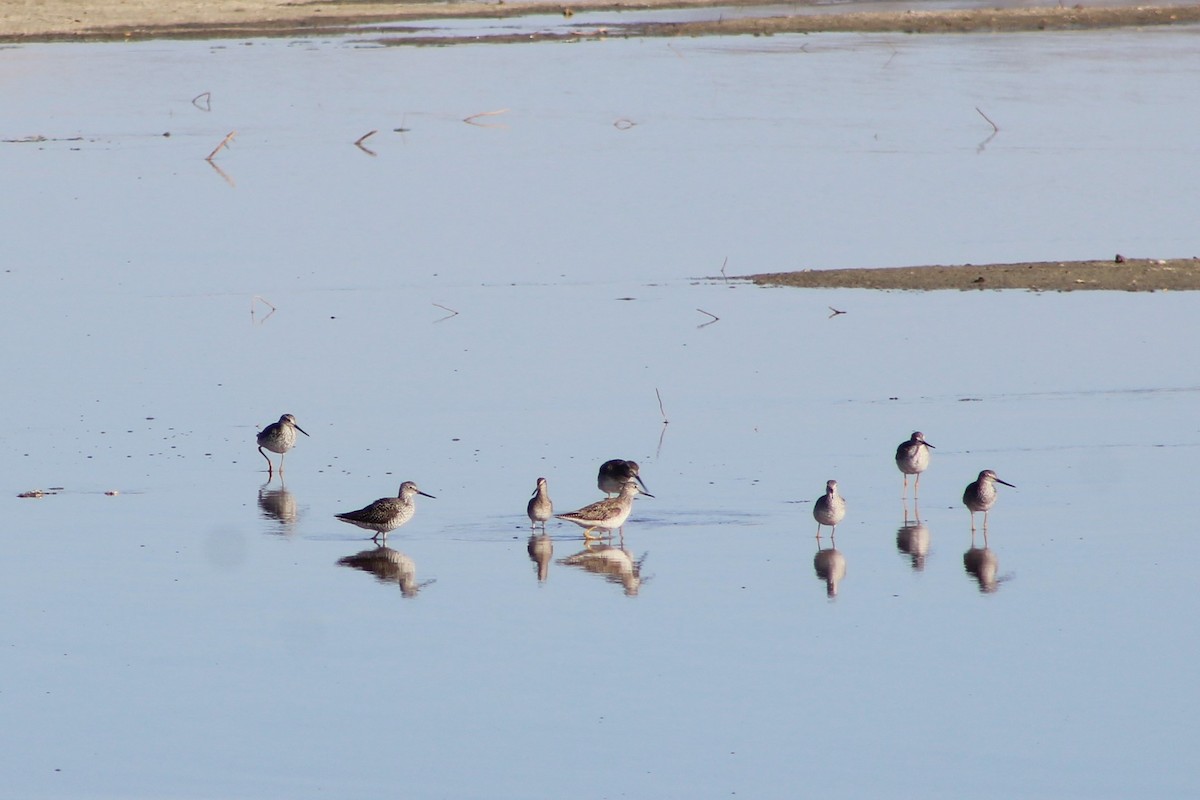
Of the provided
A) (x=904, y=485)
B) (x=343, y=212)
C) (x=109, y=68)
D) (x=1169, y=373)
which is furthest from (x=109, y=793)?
(x=109, y=68)

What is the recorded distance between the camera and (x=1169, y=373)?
16297mm

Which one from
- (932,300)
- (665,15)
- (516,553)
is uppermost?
(665,15)

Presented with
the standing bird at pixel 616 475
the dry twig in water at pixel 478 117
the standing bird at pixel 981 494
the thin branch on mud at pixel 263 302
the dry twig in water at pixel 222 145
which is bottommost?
the standing bird at pixel 981 494

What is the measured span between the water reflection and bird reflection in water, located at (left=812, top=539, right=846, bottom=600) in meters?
0.72

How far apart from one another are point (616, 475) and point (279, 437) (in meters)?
2.66

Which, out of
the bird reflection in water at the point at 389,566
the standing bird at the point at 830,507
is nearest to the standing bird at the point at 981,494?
the standing bird at the point at 830,507

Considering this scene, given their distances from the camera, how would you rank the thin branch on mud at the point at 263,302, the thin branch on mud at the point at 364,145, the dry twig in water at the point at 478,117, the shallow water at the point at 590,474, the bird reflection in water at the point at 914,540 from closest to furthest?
the shallow water at the point at 590,474 → the bird reflection in water at the point at 914,540 → the thin branch on mud at the point at 263,302 → the thin branch on mud at the point at 364,145 → the dry twig in water at the point at 478,117

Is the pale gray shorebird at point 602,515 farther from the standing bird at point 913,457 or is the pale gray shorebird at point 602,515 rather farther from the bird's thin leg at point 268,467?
the bird's thin leg at point 268,467

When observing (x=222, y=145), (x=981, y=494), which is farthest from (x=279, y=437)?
(x=222, y=145)

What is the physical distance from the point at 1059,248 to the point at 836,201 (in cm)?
492

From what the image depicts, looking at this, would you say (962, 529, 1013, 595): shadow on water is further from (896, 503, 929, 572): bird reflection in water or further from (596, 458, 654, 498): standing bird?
(596, 458, 654, 498): standing bird

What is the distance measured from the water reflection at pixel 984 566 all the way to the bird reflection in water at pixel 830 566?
721mm

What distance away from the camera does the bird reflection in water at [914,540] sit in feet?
37.9

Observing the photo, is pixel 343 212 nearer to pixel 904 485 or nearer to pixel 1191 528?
pixel 904 485
